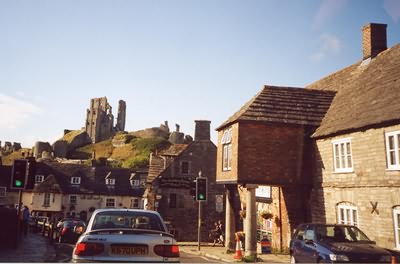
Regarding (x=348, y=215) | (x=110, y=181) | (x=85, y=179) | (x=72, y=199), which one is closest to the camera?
(x=348, y=215)

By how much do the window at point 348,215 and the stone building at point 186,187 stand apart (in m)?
19.0

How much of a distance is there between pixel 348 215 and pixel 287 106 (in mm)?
6660

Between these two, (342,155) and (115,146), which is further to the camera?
(115,146)

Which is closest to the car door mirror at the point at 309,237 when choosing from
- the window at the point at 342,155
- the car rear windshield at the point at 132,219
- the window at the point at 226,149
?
the car rear windshield at the point at 132,219

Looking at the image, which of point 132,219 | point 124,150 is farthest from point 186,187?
point 124,150

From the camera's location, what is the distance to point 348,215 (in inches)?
596

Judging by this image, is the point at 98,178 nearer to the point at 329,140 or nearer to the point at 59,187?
the point at 59,187

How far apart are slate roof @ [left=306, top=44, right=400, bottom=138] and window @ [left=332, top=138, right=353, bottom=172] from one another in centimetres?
52

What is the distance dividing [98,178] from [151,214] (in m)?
48.4

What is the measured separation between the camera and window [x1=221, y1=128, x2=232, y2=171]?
1909 centimetres

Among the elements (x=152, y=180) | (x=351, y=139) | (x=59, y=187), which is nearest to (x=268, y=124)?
(x=351, y=139)

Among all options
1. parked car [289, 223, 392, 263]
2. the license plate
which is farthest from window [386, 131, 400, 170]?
the license plate

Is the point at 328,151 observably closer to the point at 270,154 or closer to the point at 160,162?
the point at 270,154

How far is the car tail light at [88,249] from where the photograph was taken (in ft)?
18.6
